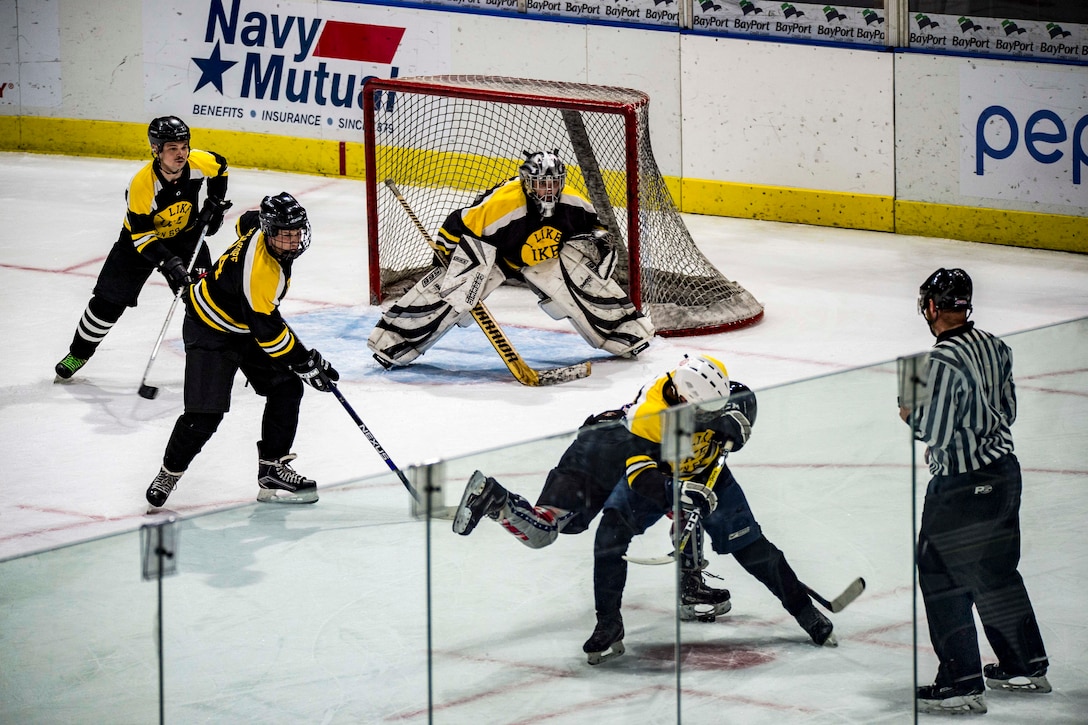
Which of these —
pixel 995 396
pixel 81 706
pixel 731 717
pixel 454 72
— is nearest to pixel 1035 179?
pixel 454 72

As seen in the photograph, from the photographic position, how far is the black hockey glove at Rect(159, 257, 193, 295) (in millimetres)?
6941

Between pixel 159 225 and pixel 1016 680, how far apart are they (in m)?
4.22

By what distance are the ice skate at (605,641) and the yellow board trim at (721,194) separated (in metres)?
5.53

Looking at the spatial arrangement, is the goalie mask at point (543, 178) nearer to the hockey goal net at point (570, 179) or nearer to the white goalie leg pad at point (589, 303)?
the white goalie leg pad at point (589, 303)

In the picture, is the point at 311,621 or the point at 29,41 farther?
the point at 29,41

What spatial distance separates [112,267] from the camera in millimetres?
7242

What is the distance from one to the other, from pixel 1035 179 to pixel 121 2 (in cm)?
599

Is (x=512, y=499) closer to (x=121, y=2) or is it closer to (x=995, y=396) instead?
(x=995, y=396)

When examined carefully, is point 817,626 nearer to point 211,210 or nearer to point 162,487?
point 162,487

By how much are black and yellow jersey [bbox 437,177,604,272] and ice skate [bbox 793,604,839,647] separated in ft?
12.4

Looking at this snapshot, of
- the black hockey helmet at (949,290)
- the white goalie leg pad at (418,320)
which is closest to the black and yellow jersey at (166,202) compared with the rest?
the white goalie leg pad at (418,320)

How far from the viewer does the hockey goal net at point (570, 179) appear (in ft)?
26.3

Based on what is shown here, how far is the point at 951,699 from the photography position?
394cm

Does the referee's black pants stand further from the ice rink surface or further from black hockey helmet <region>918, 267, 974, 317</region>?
black hockey helmet <region>918, 267, 974, 317</region>
